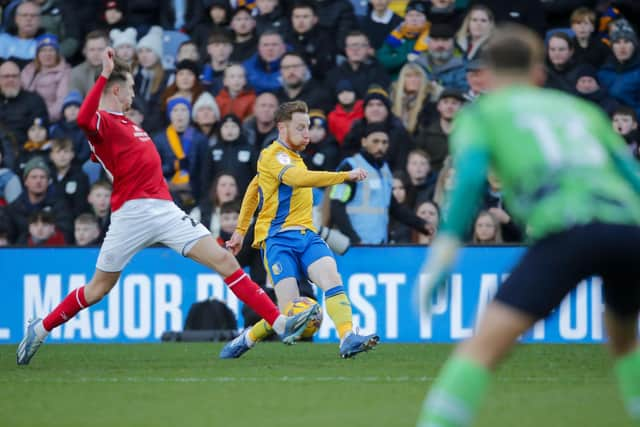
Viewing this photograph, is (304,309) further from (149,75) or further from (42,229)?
(149,75)

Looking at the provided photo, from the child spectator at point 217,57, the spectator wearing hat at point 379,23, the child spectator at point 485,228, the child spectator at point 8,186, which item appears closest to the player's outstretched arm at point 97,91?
the child spectator at point 485,228

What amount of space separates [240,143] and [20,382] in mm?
5587

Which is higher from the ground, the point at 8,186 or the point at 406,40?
the point at 406,40

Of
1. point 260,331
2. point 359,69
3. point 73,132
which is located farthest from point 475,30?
point 260,331

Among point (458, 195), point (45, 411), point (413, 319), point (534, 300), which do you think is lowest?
point (413, 319)

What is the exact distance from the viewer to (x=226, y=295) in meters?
13.9

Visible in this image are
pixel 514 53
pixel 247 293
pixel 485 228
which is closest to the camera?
pixel 514 53

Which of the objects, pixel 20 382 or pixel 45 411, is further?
pixel 20 382

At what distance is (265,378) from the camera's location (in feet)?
31.4

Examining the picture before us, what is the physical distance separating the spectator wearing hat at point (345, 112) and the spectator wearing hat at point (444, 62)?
1.04m

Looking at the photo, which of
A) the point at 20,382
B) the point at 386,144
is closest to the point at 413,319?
the point at 386,144

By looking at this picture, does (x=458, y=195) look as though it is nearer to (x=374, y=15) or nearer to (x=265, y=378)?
(x=265, y=378)

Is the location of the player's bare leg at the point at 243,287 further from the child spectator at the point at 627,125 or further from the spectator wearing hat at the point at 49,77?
the spectator wearing hat at the point at 49,77

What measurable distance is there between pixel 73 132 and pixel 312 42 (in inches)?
128
